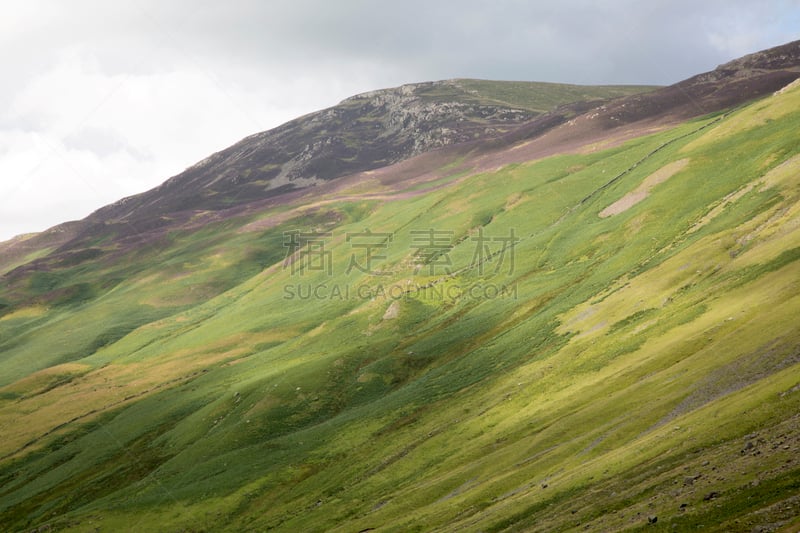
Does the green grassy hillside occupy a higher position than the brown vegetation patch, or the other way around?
the brown vegetation patch

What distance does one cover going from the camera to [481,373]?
61844 mm

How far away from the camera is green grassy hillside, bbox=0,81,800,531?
96.7ft

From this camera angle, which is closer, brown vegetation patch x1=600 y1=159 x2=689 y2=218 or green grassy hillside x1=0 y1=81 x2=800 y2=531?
green grassy hillside x1=0 y1=81 x2=800 y2=531

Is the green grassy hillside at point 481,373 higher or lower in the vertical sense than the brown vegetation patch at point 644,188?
lower

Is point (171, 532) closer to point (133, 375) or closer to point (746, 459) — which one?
point (746, 459)

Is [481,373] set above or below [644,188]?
below

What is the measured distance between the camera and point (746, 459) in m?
23.2

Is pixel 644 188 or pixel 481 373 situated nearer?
pixel 481 373

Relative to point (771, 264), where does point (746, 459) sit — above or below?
below

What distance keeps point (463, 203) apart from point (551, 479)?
95926 millimetres

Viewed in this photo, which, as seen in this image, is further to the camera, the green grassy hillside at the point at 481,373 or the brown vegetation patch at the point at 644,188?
the brown vegetation patch at the point at 644,188

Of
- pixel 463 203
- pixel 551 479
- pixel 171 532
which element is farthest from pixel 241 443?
pixel 463 203

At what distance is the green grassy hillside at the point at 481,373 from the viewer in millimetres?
29469

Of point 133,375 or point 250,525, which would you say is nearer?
point 250,525
